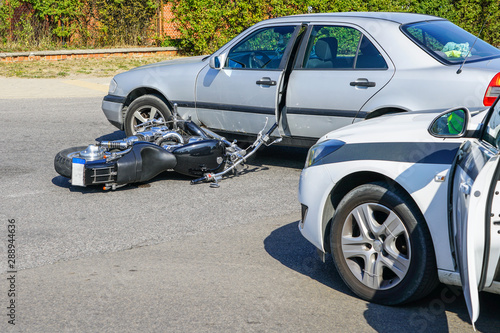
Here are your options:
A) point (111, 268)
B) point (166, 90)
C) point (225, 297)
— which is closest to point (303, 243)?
point (225, 297)

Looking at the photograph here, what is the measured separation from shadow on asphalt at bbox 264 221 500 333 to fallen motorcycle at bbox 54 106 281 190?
86.7 inches

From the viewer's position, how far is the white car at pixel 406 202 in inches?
119

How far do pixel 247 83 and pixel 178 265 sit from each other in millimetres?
3223

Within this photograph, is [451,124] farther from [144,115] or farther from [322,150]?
[144,115]

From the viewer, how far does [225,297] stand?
3.96m

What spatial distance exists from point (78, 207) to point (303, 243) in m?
2.31

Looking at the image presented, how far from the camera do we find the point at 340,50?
6.88 m

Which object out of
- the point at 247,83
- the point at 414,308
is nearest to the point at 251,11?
the point at 247,83

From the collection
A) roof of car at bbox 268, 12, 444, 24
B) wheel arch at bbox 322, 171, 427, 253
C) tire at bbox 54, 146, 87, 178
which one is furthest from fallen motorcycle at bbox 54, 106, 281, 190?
wheel arch at bbox 322, 171, 427, 253

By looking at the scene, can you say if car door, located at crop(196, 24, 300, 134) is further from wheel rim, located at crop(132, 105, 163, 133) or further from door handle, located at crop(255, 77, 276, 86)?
wheel rim, located at crop(132, 105, 163, 133)

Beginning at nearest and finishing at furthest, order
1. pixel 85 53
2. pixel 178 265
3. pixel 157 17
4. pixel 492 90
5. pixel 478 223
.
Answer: pixel 478 223, pixel 178 265, pixel 492 90, pixel 85 53, pixel 157 17

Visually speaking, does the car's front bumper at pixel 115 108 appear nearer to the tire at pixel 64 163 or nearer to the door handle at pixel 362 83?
the tire at pixel 64 163

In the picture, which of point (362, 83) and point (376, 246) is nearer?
point (376, 246)

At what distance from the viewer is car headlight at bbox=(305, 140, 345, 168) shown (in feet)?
13.5
